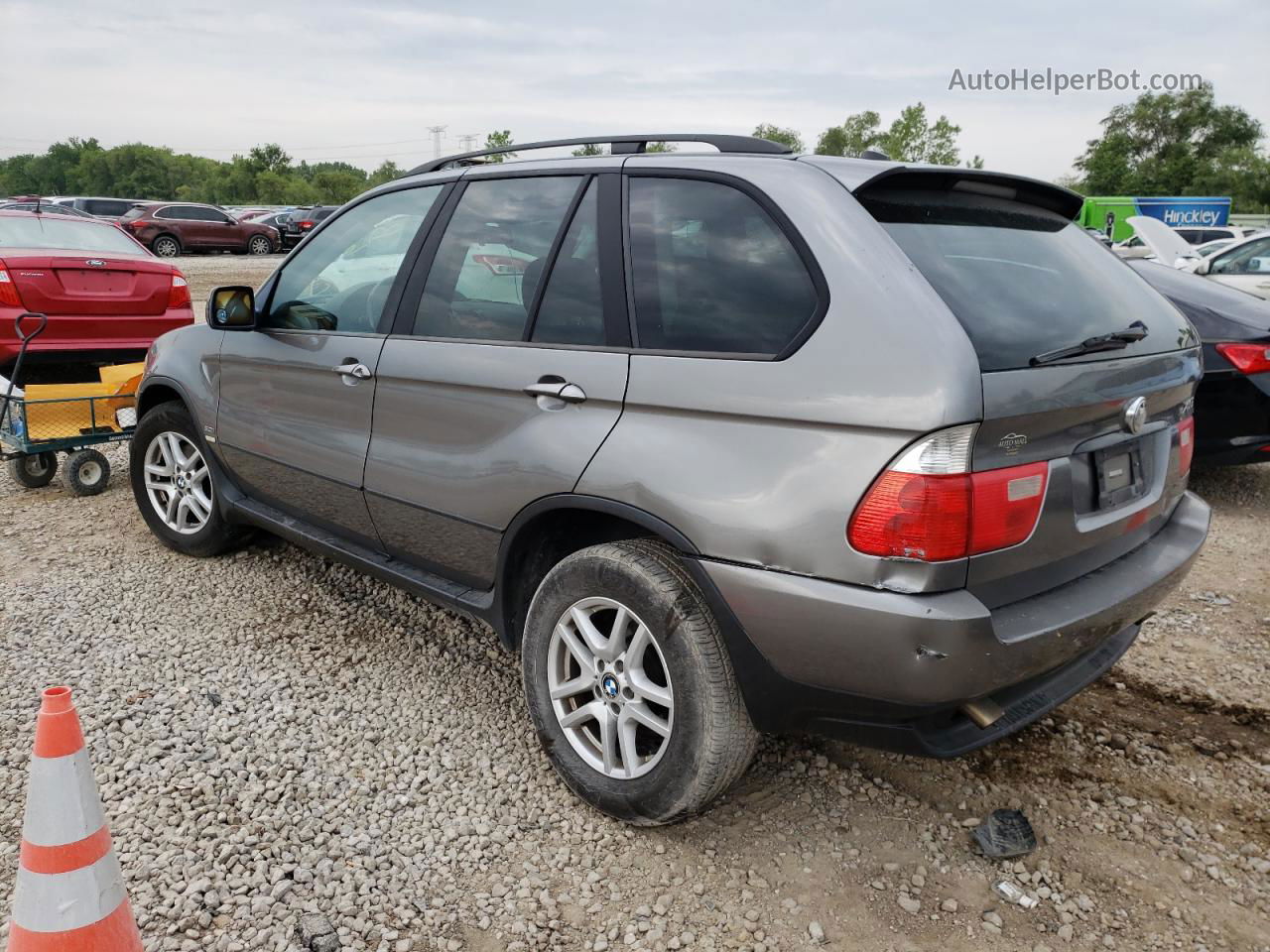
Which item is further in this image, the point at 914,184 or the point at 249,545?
the point at 249,545

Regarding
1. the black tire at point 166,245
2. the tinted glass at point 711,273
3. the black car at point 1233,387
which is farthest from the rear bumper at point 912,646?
the black tire at point 166,245

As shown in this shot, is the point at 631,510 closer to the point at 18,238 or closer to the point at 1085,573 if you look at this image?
the point at 1085,573

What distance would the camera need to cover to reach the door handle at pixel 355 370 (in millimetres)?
3236

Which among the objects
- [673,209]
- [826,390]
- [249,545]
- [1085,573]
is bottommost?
[249,545]

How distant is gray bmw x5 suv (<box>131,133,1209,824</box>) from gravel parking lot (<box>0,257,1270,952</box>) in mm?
296

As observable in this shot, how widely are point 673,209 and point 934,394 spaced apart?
39.1 inches

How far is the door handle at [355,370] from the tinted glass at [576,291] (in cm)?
76

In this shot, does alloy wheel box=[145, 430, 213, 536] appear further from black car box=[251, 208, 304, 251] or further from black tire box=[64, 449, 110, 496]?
black car box=[251, 208, 304, 251]

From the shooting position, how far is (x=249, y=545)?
4652mm

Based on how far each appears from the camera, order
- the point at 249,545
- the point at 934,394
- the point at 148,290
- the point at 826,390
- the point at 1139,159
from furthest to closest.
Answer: the point at 1139,159
the point at 148,290
the point at 249,545
the point at 826,390
the point at 934,394

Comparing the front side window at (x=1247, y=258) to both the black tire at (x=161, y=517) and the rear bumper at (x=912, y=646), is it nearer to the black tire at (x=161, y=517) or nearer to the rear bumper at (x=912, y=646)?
the rear bumper at (x=912, y=646)

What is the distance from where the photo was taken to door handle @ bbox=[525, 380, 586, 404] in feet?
8.39

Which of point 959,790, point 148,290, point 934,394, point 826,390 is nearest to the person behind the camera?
point 934,394

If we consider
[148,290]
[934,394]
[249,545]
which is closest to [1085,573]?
[934,394]
